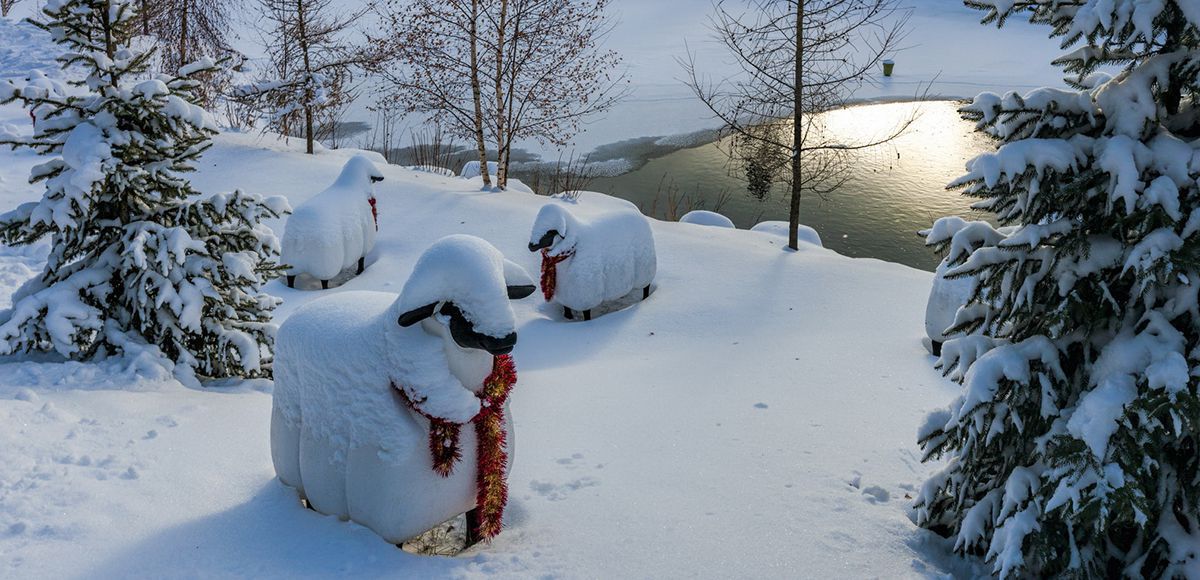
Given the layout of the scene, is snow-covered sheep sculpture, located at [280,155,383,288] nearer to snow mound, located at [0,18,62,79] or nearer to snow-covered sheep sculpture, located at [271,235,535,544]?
snow-covered sheep sculpture, located at [271,235,535,544]

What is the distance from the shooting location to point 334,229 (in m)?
10.0

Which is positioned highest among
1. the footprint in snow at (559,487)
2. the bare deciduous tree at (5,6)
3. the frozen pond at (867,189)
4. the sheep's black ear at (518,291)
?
the bare deciduous tree at (5,6)

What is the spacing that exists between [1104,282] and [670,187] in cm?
1344

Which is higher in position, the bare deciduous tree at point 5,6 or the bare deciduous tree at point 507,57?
the bare deciduous tree at point 5,6

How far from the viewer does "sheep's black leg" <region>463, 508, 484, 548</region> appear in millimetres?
4039

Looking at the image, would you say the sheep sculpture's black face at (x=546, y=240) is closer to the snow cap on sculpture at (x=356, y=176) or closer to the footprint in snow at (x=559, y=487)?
the snow cap on sculpture at (x=356, y=176)

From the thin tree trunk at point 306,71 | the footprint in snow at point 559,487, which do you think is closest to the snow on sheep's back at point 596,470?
the footprint in snow at point 559,487

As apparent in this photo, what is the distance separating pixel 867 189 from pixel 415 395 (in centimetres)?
1421

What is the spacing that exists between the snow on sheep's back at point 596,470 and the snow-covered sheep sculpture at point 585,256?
0.69 metres

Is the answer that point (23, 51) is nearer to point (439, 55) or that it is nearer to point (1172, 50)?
point (439, 55)

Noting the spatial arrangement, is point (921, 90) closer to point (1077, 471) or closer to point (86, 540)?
point (1077, 471)

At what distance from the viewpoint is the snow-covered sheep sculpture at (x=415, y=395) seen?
142 inches

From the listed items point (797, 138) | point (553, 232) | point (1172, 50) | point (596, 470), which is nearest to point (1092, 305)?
point (1172, 50)

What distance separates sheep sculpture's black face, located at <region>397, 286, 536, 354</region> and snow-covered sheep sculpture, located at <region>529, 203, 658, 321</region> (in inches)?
216
